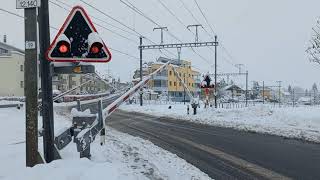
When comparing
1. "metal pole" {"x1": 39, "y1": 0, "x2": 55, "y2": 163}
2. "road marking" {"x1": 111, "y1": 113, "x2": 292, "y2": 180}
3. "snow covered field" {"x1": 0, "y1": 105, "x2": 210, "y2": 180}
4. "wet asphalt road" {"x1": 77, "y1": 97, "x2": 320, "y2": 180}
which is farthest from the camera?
"wet asphalt road" {"x1": 77, "y1": 97, "x2": 320, "y2": 180}

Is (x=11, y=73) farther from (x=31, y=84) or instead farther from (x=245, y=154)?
(x=31, y=84)

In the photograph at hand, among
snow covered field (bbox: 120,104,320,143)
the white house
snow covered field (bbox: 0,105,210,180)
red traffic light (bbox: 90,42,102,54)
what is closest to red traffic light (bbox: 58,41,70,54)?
red traffic light (bbox: 90,42,102,54)

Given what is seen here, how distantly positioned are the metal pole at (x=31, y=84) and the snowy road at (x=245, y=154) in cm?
365

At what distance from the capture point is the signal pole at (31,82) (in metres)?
8.05

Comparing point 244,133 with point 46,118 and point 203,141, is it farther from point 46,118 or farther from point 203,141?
point 46,118

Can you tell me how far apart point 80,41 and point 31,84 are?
3.71 ft

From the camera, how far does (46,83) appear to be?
8.18 metres

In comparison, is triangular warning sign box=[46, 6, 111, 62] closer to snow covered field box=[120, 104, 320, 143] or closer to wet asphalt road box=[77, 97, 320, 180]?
wet asphalt road box=[77, 97, 320, 180]

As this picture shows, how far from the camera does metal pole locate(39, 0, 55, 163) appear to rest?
8.16 meters

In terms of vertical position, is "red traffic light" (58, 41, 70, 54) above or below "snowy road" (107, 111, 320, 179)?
above

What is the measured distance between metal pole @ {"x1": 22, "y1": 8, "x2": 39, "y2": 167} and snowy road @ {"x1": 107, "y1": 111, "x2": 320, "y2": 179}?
144 inches

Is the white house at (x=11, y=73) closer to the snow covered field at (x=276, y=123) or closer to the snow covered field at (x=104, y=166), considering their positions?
the snow covered field at (x=276, y=123)

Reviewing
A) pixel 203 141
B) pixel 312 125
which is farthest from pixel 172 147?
pixel 312 125

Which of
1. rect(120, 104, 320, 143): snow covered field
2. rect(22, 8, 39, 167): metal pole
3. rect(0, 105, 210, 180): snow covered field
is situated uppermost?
rect(22, 8, 39, 167): metal pole
